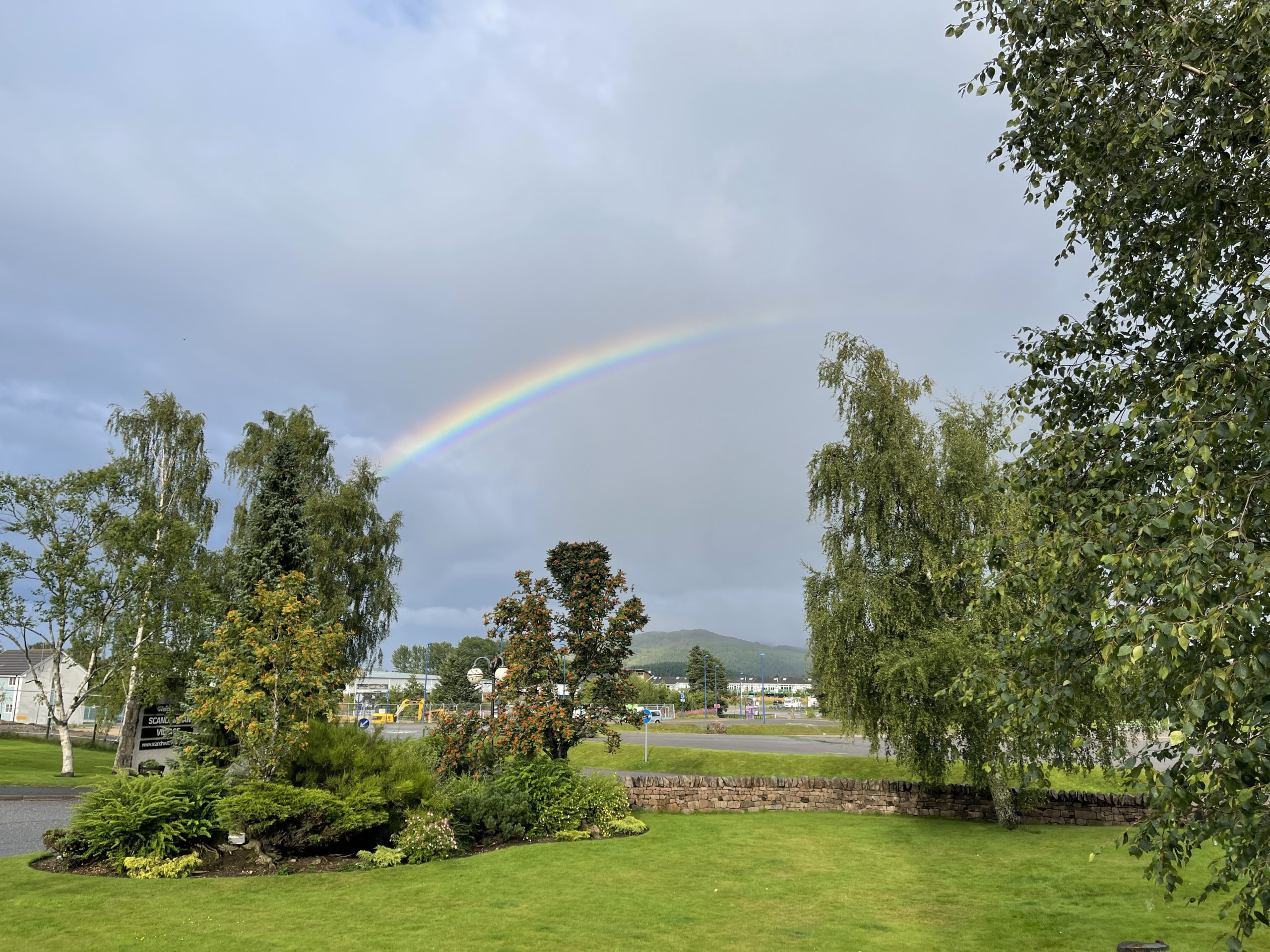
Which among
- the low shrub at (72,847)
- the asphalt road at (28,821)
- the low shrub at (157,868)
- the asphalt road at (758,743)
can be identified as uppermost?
the low shrub at (72,847)

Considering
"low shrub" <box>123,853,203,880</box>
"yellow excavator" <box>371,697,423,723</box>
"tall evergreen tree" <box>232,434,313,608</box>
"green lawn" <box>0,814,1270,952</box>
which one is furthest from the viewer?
"yellow excavator" <box>371,697,423,723</box>

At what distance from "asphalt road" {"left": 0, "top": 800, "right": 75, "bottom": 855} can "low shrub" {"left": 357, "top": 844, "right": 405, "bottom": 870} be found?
550 centimetres

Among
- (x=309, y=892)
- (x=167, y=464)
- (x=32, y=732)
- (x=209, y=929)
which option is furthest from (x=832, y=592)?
(x=32, y=732)

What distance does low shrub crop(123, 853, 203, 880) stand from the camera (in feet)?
39.9

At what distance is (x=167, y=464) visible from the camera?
32.8 m

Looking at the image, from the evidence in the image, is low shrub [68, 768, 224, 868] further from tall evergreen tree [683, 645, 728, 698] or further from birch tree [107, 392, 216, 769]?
tall evergreen tree [683, 645, 728, 698]

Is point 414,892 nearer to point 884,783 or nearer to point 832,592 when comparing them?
point 832,592

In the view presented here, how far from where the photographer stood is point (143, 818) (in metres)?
12.8

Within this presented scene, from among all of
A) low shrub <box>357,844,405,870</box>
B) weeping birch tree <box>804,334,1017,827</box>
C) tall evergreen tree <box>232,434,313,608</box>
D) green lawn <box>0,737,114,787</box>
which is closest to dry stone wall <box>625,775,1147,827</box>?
weeping birch tree <box>804,334,1017,827</box>

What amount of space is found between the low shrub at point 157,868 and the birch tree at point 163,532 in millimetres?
10441

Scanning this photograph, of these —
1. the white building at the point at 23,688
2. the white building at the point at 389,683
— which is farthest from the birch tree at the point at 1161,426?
the white building at the point at 23,688

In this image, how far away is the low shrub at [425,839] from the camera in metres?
14.2

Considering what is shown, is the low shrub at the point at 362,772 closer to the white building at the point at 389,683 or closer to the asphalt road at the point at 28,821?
the asphalt road at the point at 28,821

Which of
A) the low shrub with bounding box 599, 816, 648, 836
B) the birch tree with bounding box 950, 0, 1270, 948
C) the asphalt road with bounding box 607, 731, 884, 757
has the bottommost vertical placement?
the asphalt road with bounding box 607, 731, 884, 757
